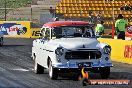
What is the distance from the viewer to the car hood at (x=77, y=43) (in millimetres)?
13398

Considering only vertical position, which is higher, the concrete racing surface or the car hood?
the car hood

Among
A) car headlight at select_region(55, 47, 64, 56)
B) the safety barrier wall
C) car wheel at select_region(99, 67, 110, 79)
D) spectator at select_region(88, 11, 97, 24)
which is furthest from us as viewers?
spectator at select_region(88, 11, 97, 24)

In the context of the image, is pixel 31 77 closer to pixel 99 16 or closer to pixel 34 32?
pixel 34 32

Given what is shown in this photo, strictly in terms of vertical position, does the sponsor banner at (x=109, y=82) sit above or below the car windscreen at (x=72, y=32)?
below

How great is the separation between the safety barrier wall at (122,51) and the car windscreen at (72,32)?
5.39 meters

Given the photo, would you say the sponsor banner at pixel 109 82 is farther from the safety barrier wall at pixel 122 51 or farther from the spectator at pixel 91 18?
the spectator at pixel 91 18

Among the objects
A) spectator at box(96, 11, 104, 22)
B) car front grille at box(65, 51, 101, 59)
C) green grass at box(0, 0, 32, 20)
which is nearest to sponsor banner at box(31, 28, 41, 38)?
spectator at box(96, 11, 104, 22)

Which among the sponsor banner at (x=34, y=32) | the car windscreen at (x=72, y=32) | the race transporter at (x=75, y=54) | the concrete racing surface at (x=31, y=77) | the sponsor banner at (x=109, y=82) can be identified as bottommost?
the sponsor banner at (x=34, y=32)

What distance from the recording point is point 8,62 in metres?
20.2

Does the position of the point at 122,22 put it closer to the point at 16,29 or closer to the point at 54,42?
the point at 54,42

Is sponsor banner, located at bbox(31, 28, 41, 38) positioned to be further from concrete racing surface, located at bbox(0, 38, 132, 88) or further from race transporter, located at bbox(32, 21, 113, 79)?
race transporter, located at bbox(32, 21, 113, 79)

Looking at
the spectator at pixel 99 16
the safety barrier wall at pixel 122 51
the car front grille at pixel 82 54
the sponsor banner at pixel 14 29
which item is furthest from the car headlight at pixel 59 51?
the sponsor banner at pixel 14 29

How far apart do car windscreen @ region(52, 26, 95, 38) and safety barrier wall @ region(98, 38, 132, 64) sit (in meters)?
5.39

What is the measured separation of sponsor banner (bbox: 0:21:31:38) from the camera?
142 ft
